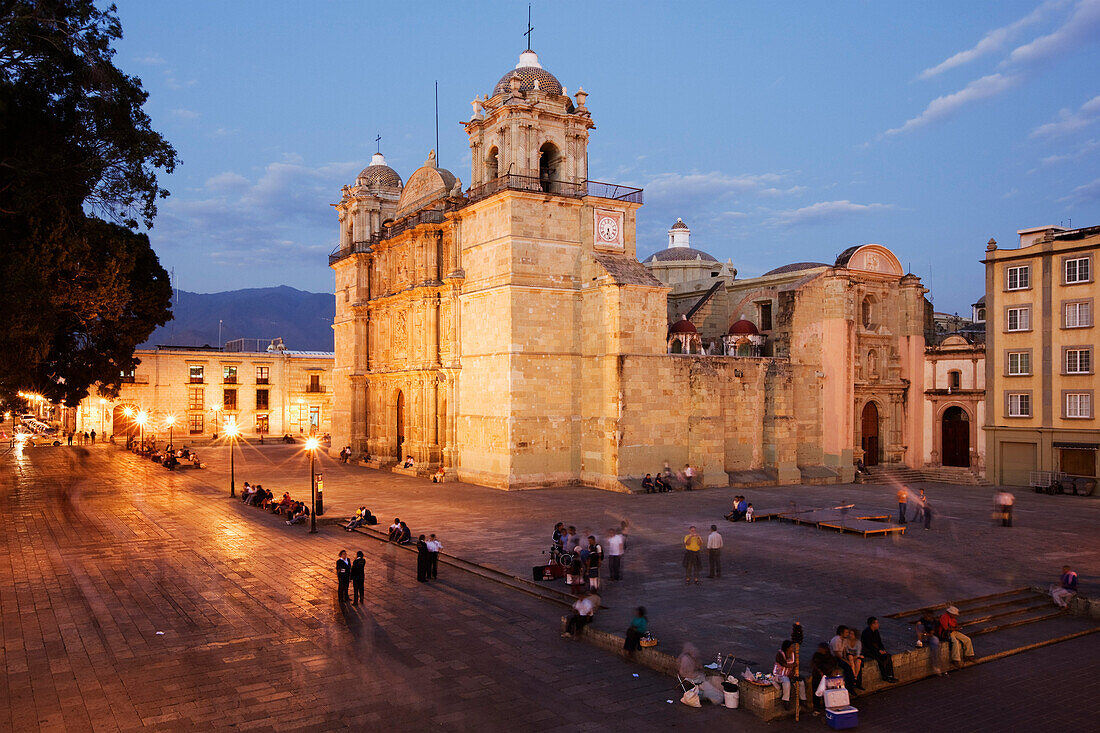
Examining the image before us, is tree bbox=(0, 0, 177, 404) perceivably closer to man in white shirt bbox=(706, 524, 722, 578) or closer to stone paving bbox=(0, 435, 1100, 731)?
stone paving bbox=(0, 435, 1100, 731)

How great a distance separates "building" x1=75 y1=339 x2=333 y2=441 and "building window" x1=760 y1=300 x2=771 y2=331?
35591mm

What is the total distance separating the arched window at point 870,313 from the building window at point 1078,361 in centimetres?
921

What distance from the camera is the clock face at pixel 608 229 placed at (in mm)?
34281

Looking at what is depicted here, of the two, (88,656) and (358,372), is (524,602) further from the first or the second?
(358,372)

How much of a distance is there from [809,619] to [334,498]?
69.9 feet

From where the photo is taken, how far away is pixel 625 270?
33594mm

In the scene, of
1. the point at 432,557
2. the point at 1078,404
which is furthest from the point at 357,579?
the point at 1078,404

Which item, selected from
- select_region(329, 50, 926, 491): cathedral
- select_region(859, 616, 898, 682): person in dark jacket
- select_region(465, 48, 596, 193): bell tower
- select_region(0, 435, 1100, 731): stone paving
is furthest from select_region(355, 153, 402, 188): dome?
select_region(859, 616, 898, 682): person in dark jacket

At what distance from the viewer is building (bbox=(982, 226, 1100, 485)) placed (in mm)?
33469

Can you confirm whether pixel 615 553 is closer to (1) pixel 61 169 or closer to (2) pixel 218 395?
(1) pixel 61 169

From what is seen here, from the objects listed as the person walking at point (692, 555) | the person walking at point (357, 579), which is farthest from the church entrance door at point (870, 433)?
the person walking at point (357, 579)

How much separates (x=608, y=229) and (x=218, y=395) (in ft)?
138

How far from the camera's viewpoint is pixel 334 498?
3095cm

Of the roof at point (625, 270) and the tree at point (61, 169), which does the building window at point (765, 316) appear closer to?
the roof at point (625, 270)
